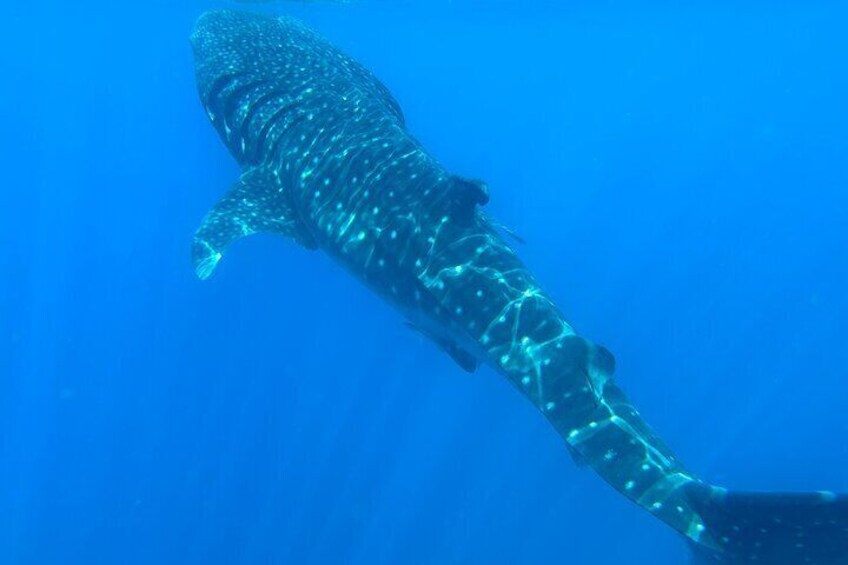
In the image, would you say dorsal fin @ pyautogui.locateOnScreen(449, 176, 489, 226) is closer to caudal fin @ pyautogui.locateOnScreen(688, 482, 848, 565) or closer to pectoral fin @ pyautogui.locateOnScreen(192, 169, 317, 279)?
pectoral fin @ pyautogui.locateOnScreen(192, 169, 317, 279)

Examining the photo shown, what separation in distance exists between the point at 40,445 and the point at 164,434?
286 cm

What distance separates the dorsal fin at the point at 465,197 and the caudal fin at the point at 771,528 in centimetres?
325

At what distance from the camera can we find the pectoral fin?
7879 millimetres

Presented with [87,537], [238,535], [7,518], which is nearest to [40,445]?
[7,518]

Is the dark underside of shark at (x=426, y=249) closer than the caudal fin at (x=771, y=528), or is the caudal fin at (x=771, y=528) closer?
the caudal fin at (x=771, y=528)

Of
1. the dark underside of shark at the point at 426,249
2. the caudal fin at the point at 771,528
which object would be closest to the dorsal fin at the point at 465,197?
the dark underside of shark at the point at 426,249

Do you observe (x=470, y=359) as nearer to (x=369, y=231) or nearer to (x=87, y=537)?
(x=369, y=231)

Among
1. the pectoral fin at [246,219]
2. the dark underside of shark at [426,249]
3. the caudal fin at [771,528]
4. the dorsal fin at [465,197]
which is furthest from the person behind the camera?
the pectoral fin at [246,219]

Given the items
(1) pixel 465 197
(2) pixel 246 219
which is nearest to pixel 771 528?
(1) pixel 465 197

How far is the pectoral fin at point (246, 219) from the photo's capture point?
7879 mm

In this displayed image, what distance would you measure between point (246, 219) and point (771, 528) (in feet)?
20.5

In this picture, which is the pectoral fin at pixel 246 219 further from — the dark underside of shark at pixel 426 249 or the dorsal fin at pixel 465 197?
the dorsal fin at pixel 465 197

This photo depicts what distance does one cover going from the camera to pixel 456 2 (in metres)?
→ 34.2

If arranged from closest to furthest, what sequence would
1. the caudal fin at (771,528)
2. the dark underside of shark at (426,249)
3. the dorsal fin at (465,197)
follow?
the caudal fin at (771,528)
the dark underside of shark at (426,249)
the dorsal fin at (465,197)
